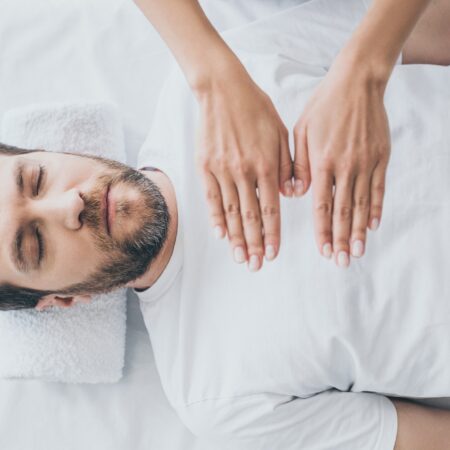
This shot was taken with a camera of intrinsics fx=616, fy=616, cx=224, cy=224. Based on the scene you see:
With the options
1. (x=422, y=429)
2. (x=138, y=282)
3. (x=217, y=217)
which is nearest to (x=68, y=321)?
(x=138, y=282)

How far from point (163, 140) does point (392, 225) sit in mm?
467

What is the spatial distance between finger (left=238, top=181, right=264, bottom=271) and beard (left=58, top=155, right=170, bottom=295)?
229 millimetres

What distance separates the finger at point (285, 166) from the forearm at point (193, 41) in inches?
5.1

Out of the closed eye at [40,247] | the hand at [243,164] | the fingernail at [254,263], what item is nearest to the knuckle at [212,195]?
the hand at [243,164]

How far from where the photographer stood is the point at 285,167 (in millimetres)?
916

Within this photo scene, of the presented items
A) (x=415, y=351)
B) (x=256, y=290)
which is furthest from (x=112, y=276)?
(x=415, y=351)

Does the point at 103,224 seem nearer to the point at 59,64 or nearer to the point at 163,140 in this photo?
the point at 163,140

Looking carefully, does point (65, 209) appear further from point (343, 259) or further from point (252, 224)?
point (343, 259)

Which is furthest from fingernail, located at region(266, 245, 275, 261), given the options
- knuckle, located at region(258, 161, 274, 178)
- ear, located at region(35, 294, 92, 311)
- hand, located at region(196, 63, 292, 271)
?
ear, located at region(35, 294, 92, 311)

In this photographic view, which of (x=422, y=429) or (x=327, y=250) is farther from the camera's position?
(x=422, y=429)

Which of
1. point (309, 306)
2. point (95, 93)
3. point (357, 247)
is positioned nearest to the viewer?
point (357, 247)

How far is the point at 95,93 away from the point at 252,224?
661 mm

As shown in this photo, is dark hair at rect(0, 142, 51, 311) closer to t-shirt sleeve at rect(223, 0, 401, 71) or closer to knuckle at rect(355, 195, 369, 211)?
t-shirt sleeve at rect(223, 0, 401, 71)

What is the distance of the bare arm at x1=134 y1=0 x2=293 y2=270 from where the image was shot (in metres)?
0.89
